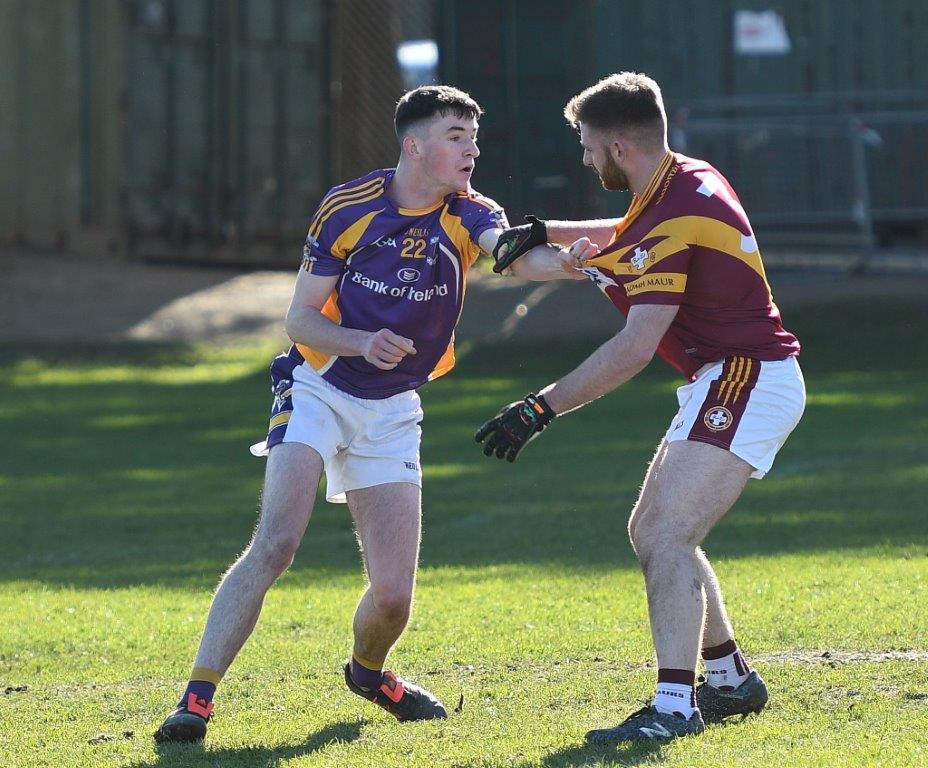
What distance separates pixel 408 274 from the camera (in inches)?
231

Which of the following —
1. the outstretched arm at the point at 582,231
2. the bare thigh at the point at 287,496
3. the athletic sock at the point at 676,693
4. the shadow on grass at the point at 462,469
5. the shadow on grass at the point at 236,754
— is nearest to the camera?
the shadow on grass at the point at 236,754

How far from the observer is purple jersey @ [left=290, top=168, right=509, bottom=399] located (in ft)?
19.2

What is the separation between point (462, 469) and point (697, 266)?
7170mm

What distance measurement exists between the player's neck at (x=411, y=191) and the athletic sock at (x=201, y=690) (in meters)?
1.75

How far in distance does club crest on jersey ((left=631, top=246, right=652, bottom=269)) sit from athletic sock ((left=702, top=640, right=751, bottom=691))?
141cm

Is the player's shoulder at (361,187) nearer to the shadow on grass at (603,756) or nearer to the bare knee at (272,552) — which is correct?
the bare knee at (272,552)

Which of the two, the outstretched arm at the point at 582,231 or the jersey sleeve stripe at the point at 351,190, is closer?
the jersey sleeve stripe at the point at 351,190

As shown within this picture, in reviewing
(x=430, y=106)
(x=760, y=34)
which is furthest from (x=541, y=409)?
(x=760, y=34)

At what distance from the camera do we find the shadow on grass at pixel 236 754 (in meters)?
5.16

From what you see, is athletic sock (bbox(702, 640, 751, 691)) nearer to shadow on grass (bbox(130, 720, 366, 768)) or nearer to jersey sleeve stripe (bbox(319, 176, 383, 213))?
shadow on grass (bbox(130, 720, 366, 768))

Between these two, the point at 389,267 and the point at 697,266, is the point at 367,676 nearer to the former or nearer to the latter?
the point at 389,267

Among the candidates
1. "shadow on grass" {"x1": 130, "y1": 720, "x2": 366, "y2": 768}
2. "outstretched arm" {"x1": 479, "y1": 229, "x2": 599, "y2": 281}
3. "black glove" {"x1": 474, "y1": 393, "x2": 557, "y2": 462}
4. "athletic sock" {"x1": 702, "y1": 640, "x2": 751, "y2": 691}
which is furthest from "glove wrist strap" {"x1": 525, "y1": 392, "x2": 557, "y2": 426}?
"shadow on grass" {"x1": 130, "y1": 720, "x2": 366, "y2": 768}

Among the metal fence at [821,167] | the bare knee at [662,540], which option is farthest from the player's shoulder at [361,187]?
the metal fence at [821,167]

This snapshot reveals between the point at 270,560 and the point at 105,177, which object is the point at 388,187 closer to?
the point at 270,560
